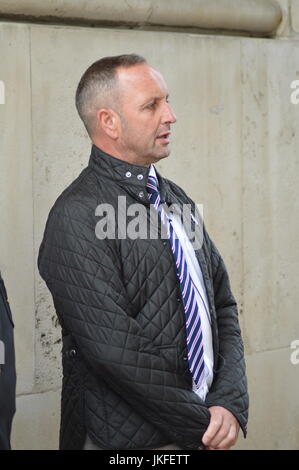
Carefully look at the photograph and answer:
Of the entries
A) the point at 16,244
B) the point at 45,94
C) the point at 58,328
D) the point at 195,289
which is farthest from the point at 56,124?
the point at 195,289

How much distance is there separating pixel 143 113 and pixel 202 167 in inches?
64.0

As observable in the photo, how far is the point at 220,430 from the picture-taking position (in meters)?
3.36

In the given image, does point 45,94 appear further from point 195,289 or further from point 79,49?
point 195,289

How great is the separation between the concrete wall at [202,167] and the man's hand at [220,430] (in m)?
1.23

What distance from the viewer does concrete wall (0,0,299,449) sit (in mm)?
4289

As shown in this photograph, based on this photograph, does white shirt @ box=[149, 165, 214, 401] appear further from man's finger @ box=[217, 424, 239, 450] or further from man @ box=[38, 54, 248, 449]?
man's finger @ box=[217, 424, 239, 450]

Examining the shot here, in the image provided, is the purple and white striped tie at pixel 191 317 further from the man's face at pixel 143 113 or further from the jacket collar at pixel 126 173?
the man's face at pixel 143 113

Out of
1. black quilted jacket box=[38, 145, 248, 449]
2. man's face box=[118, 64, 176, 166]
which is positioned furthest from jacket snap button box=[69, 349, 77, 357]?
man's face box=[118, 64, 176, 166]

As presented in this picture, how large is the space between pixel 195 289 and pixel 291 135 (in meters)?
2.22

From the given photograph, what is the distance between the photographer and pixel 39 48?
14.2ft

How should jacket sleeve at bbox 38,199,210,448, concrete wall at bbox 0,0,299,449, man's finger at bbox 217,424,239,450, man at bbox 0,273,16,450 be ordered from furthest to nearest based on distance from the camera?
concrete wall at bbox 0,0,299,449 → man's finger at bbox 217,424,239,450 → jacket sleeve at bbox 38,199,210,448 → man at bbox 0,273,16,450

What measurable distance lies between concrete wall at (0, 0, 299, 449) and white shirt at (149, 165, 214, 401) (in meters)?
0.91

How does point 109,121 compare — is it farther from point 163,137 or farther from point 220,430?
point 220,430

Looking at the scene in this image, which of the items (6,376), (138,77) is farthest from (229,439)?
(138,77)
